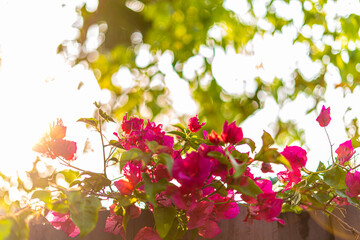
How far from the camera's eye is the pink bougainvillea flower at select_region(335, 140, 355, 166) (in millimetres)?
662

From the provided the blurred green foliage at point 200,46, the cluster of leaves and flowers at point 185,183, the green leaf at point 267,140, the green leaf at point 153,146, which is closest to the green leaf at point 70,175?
the cluster of leaves and flowers at point 185,183

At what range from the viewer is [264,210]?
0.52 metres

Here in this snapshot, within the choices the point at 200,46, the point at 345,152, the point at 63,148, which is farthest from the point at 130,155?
the point at 200,46

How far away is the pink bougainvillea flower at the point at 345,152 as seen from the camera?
26.1 inches

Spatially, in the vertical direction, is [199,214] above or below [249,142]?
below

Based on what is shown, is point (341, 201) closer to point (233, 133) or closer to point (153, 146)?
point (233, 133)

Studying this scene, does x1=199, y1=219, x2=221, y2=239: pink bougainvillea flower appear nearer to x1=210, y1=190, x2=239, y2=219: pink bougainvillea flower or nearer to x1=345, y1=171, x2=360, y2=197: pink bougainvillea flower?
x1=210, y1=190, x2=239, y2=219: pink bougainvillea flower

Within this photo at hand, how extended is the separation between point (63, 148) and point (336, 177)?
45 centimetres

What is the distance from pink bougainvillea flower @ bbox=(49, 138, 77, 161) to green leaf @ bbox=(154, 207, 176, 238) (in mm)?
164

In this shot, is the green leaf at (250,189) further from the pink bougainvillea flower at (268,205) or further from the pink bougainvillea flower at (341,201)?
the pink bougainvillea flower at (341,201)

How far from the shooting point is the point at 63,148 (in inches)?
22.3

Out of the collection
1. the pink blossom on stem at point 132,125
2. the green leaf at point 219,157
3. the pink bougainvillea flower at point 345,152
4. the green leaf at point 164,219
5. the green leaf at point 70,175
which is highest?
the pink blossom on stem at point 132,125

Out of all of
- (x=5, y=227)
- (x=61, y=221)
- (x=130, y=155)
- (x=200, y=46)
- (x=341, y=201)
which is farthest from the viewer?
(x=200, y=46)

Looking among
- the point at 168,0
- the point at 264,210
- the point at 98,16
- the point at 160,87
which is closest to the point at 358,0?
the point at 168,0
